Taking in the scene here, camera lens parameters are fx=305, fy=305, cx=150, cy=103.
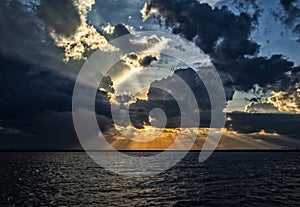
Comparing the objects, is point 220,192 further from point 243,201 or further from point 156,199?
point 156,199

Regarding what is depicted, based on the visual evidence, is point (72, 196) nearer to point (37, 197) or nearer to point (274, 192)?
point (37, 197)

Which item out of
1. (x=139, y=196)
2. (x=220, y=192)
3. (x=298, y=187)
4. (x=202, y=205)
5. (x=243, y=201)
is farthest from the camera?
(x=298, y=187)

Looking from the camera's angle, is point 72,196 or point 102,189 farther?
point 102,189

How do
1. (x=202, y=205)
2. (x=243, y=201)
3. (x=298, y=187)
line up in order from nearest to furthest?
(x=202, y=205)
(x=243, y=201)
(x=298, y=187)

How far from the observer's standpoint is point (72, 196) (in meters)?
57.4

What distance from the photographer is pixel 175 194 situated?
2368 inches

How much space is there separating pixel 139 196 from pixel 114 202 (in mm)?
7330

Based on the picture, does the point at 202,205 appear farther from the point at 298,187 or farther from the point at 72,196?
the point at 298,187

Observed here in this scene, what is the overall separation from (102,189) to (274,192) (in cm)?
3655

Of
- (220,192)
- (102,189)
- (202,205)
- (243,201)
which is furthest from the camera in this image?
(102,189)

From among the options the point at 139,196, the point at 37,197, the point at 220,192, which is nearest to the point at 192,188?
the point at 220,192

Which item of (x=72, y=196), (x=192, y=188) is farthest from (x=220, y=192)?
(x=72, y=196)

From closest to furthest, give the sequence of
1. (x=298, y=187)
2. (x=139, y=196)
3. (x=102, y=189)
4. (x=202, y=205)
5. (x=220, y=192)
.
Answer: (x=202, y=205) < (x=139, y=196) < (x=220, y=192) < (x=102, y=189) < (x=298, y=187)

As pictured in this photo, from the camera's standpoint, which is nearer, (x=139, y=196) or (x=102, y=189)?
(x=139, y=196)
